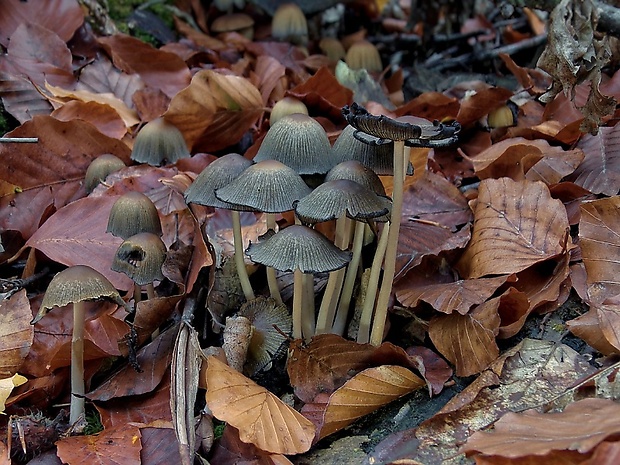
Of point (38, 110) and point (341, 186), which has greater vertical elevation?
point (341, 186)

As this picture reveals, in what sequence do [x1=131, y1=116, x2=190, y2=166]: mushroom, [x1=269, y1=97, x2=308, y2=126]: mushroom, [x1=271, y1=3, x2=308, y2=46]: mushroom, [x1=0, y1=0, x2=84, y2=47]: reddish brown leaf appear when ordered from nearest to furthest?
[x1=269, y1=97, x2=308, y2=126]: mushroom, [x1=131, y1=116, x2=190, y2=166]: mushroom, [x1=0, y1=0, x2=84, y2=47]: reddish brown leaf, [x1=271, y1=3, x2=308, y2=46]: mushroom

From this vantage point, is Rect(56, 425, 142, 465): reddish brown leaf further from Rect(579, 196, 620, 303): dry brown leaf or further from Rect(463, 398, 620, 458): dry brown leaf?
Rect(579, 196, 620, 303): dry brown leaf

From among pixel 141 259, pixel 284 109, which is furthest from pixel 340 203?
pixel 284 109

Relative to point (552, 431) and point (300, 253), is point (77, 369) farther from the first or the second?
point (552, 431)

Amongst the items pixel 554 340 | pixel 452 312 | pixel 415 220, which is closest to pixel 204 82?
pixel 415 220

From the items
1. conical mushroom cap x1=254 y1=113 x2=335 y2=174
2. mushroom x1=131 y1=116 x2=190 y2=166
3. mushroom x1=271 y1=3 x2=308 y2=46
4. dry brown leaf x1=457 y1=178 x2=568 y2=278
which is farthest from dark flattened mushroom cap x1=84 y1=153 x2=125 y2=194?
mushroom x1=271 y1=3 x2=308 y2=46

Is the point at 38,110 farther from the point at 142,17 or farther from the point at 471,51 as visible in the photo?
the point at 471,51

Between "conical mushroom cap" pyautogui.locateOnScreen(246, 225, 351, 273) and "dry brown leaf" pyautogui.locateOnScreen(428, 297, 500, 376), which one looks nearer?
"conical mushroom cap" pyautogui.locateOnScreen(246, 225, 351, 273)
